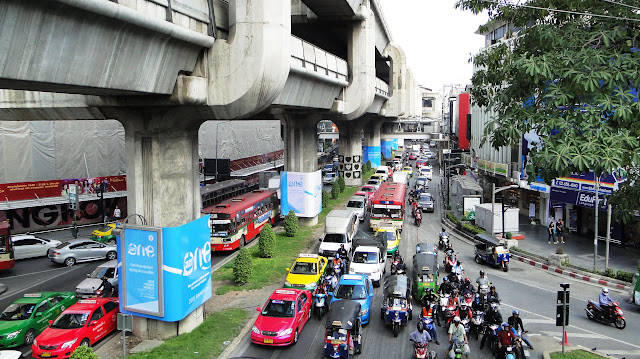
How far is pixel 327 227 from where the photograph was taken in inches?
1042

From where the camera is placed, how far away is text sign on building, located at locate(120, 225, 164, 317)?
15.2m

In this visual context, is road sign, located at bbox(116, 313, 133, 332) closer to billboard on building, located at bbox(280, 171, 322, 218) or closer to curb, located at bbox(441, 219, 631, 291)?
curb, located at bbox(441, 219, 631, 291)

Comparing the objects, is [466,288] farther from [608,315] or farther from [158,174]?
[158,174]

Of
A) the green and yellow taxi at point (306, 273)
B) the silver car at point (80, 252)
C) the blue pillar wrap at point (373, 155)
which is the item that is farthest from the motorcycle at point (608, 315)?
the blue pillar wrap at point (373, 155)

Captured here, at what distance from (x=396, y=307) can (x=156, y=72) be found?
10446mm

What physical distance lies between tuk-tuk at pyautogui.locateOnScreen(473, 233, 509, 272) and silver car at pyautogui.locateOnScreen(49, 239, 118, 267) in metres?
19.4

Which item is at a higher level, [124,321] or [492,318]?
[124,321]

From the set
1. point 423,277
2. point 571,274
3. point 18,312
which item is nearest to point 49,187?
point 18,312

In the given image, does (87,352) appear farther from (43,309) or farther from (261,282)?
(261,282)

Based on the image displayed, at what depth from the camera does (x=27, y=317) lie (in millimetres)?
16234

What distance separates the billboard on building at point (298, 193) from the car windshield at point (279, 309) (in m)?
17.7

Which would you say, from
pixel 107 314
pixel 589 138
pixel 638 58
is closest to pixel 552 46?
pixel 638 58

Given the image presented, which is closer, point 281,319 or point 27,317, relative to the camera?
point 281,319

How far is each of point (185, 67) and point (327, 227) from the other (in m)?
14.4
